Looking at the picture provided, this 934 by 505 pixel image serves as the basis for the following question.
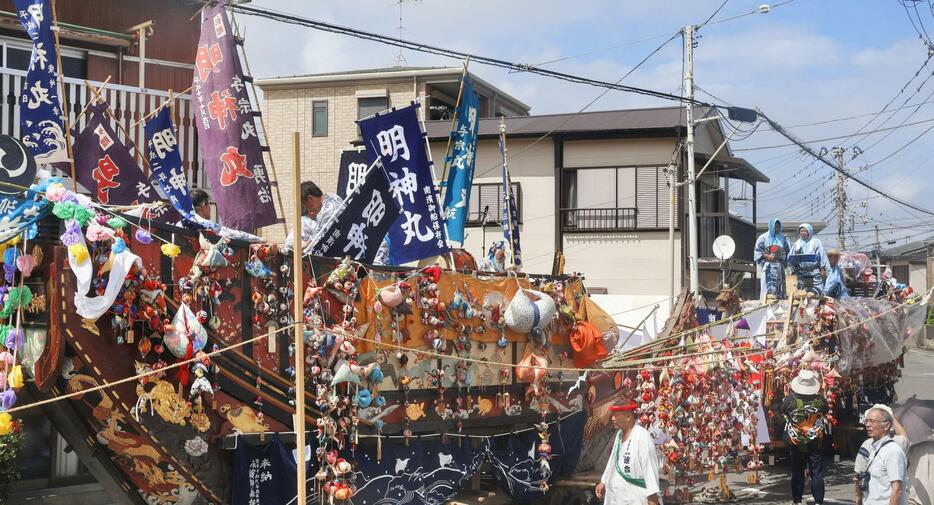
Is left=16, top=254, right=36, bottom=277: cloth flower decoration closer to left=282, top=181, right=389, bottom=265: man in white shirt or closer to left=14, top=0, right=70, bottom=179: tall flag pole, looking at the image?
left=14, top=0, right=70, bottom=179: tall flag pole

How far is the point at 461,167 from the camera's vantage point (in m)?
12.0

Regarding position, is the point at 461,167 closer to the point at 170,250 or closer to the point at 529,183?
the point at 170,250

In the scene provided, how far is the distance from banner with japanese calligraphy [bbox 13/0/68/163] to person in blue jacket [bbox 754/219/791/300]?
468 inches

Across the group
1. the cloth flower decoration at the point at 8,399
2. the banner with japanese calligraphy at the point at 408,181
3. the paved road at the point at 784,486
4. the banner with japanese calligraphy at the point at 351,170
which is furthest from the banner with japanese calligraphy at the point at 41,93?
the paved road at the point at 784,486

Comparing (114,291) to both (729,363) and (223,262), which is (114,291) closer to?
(223,262)

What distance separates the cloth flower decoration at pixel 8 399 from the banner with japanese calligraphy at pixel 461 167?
6640 mm

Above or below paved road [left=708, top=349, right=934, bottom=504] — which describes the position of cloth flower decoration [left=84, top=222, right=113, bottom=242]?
above

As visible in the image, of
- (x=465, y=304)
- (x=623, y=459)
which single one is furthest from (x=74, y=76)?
(x=623, y=459)

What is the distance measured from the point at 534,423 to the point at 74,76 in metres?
7.40

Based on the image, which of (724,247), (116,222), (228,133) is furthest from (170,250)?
(724,247)

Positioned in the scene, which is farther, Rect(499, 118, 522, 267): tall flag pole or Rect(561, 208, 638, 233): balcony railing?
Rect(561, 208, 638, 233): balcony railing

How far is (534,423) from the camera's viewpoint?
10.1 m

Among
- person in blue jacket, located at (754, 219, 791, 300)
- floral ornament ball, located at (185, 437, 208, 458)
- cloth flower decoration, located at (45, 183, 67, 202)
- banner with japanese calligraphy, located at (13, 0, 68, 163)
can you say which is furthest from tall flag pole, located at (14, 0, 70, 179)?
person in blue jacket, located at (754, 219, 791, 300)

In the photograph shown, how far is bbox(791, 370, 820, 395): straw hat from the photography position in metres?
11.8
